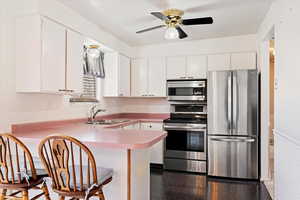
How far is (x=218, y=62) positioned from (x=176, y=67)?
814mm

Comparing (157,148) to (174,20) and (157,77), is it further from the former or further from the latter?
(174,20)

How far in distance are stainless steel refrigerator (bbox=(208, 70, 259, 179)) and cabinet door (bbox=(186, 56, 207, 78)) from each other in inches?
21.5

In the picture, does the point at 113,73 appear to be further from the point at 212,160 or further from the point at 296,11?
the point at 296,11

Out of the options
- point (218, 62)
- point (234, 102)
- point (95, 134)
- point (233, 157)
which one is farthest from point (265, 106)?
point (95, 134)

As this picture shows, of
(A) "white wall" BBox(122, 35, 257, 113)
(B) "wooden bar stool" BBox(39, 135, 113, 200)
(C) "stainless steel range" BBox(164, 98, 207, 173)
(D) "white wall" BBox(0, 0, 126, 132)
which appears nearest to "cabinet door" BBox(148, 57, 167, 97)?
(A) "white wall" BBox(122, 35, 257, 113)

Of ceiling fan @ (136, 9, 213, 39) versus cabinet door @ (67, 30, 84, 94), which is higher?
ceiling fan @ (136, 9, 213, 39)

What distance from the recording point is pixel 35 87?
2.33 meters

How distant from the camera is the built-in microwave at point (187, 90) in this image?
13.2 feet

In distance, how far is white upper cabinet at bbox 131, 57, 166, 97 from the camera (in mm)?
4492

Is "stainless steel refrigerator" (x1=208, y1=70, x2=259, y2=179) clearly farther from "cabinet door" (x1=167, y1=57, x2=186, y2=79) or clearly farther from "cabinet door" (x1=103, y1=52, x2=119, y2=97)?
"cabinet door" (x1=103, y1=52, x2=119, y2=97)

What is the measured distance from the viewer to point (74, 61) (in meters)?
2.82

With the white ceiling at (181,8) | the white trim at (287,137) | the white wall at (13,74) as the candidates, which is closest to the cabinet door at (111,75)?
the white ceiling at (181,8)

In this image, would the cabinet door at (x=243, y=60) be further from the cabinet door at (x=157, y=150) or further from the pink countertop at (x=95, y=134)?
the pink countertop at (x=95, y=134)

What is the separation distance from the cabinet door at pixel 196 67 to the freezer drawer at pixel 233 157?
127 cm
